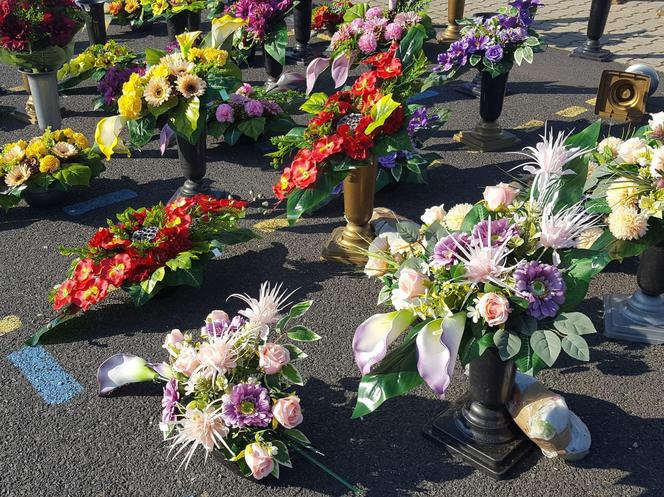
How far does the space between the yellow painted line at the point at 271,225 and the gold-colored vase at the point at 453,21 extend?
487cm

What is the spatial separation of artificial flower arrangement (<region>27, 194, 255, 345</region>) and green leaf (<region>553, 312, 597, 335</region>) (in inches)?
78.9

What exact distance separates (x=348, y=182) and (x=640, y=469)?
2075 millimetres

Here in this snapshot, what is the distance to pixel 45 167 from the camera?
4934 millimetres

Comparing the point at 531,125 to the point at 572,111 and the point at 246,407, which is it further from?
the point at 246,407

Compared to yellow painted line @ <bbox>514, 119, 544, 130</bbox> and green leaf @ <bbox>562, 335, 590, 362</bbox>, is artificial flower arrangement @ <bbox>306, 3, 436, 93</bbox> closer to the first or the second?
yellow painted line @ <bbox>514, 119, 544, 130</bbox>

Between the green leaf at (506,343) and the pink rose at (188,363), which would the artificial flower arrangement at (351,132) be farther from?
the green leaf at (506,343)

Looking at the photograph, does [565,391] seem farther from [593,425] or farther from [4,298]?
[4,298]

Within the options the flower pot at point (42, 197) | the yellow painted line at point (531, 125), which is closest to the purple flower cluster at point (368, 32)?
the yellow painted line at point (531, 125)

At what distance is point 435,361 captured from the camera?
7.45 ft

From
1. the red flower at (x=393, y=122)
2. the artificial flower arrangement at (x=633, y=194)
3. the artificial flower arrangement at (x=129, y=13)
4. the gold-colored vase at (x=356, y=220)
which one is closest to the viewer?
the artificial flower arrangement at (x=633, y=194)

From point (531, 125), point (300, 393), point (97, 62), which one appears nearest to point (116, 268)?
point (300, 393)

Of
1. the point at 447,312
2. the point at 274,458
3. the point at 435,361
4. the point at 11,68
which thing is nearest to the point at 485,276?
the point at 447,312

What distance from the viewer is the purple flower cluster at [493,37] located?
5512mm

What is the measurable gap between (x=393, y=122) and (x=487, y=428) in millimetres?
1771
